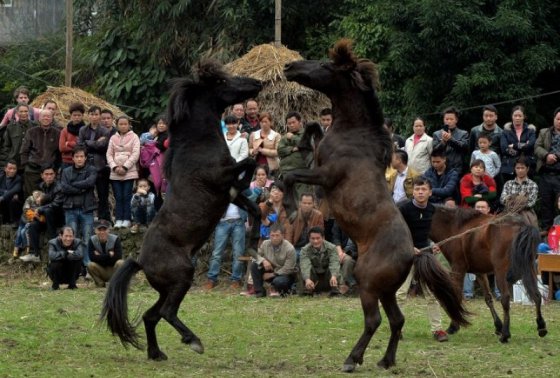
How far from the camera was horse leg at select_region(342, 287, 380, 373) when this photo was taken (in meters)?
10.3

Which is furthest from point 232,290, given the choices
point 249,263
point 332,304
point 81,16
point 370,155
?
point 81,16

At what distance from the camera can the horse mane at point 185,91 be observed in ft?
36.4

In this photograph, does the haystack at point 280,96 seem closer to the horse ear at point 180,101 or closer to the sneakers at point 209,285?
the sneakers at point 209,285

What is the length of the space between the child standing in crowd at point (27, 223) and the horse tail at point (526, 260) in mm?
8203

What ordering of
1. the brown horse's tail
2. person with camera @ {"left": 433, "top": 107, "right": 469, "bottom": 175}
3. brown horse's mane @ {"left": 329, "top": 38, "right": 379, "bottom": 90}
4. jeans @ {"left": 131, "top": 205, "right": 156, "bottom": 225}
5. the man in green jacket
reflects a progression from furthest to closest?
jeans @ {"left": 131, "top": 205, "right": 156, "bottom": 225} → person with camera @ {"left": 433, "top": 107, "right": 469, "bottom": 175} → the man in green jacket → the brown horse's tail → brown horse's mane @ {"left": 329, "top": 38, "right": 379, "bottom": 90}

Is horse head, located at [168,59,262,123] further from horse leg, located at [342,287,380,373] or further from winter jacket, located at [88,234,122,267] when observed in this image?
winter jacket, located at [88,234,122,267]

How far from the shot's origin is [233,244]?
16.8m

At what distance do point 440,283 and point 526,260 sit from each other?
1.72m

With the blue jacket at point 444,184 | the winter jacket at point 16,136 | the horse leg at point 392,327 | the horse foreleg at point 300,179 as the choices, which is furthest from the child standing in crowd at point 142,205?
the horse leg at point 392,327

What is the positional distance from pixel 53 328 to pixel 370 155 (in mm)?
4130

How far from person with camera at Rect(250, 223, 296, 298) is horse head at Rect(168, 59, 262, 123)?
15.8 feet

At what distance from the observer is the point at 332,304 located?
14984 mm

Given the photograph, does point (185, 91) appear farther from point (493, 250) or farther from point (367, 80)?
point (493, 250)

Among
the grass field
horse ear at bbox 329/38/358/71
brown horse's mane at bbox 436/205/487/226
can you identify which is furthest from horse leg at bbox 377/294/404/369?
brown horse's mane at bbox 436/205/487/226
